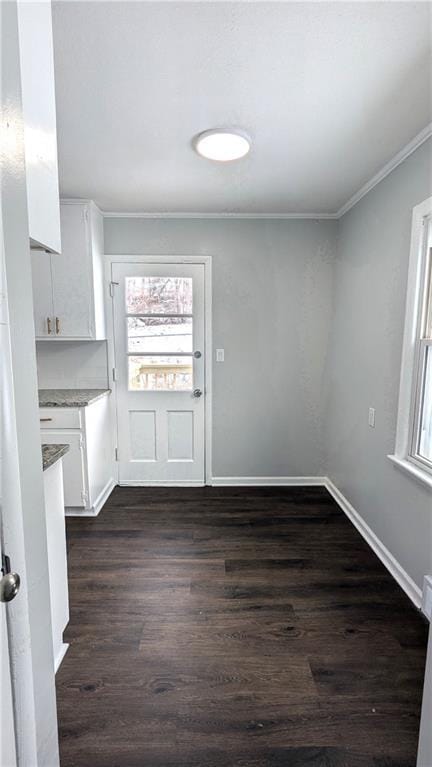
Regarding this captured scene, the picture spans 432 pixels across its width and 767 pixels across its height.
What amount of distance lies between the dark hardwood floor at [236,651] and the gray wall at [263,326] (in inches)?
33.2

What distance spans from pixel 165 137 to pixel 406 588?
276 cm

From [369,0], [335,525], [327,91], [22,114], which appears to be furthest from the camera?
[335,525]

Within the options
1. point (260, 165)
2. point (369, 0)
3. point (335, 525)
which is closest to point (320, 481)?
point (335, 525)

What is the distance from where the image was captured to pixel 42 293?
2807mm

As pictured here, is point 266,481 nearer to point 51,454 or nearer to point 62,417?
point 62,417

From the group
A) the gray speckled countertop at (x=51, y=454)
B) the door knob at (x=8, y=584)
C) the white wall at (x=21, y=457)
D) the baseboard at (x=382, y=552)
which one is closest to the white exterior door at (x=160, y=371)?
the baseboard at (x=382, y=552)

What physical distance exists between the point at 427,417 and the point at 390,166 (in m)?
1.52

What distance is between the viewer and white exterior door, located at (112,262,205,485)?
10.1 ft

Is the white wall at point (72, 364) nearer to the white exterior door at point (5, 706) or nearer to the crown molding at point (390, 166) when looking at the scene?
the crown molding at point (390, 166)

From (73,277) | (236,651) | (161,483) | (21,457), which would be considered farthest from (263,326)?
(21,457)

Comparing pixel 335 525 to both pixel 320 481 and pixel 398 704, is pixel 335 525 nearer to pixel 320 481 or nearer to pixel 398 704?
pixel 320 481

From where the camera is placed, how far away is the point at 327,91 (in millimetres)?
1503

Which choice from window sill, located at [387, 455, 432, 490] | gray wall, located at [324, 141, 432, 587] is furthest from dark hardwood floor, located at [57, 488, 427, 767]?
window sill, located at [387, 455, 432, 490]

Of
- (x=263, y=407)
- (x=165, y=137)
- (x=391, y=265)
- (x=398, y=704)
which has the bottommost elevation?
(x=398, y=704)
